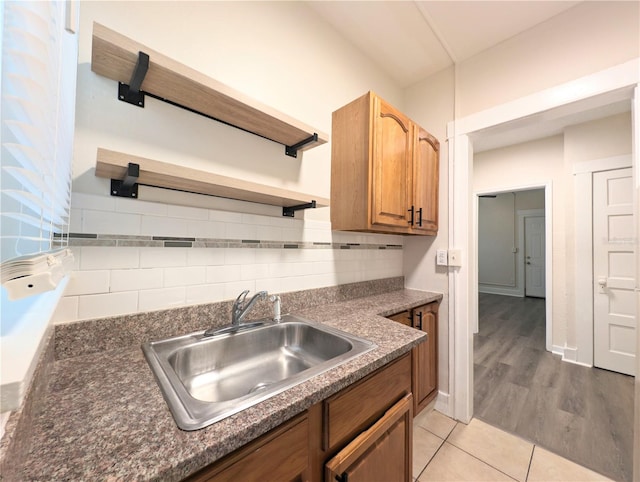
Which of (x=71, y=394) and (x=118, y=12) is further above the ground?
(x=118, y=12)

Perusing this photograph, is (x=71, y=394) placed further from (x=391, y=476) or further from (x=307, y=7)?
(x=307, y=7)

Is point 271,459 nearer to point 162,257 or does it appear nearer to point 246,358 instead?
point 246,358

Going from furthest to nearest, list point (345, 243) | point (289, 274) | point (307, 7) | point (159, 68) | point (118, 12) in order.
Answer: point (345, 243) → point (307, 7) → point (289, 274) → point (118, 12) → point (159, 68)

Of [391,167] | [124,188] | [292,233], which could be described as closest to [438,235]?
[391,167]

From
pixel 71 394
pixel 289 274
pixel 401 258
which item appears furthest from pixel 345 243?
pixel 71 394

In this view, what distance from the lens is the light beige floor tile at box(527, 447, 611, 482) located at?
1.36m

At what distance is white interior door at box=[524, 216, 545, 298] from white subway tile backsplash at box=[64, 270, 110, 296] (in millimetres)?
7298

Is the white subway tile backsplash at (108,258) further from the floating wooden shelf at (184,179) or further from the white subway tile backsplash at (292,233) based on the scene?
the white subway tile backsplash at (292,233)

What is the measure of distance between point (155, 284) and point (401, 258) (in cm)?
191

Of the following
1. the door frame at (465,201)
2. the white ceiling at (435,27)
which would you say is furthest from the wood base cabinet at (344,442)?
the white ceiling at (435,27)

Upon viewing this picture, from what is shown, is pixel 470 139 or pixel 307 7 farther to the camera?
pixel 470 139

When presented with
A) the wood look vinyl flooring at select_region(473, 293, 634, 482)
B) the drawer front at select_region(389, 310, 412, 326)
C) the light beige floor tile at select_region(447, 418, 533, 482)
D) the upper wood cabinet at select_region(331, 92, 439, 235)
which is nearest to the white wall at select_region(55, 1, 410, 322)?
the upper wood cabinet at select_region(331, 92, 439, 235)

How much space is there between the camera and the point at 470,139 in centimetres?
198

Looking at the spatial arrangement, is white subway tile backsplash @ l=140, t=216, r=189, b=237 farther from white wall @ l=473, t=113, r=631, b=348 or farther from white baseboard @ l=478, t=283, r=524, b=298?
white baseboard @ l=478, t=283, r=524, b=298
